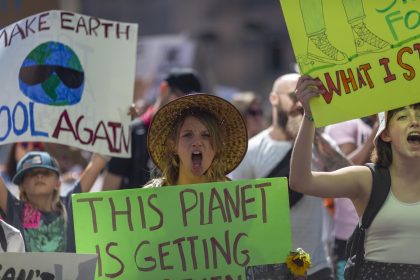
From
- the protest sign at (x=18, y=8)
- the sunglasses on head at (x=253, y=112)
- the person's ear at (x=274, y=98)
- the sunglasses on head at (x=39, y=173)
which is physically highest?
the protest sign at (x=18, y=8)

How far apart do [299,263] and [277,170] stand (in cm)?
200

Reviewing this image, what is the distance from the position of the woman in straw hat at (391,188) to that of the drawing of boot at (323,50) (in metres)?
0.12

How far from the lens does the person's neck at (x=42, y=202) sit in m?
7.08

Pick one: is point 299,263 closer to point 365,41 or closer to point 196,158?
point 196,158

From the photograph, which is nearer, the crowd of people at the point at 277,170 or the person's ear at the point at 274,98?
the crowd of people at the point at 277,170

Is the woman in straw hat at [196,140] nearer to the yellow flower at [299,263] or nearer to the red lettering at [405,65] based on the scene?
the yellow flower at [299,263]

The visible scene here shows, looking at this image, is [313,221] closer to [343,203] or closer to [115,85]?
[343,203]

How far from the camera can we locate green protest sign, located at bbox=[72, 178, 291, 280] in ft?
18.2

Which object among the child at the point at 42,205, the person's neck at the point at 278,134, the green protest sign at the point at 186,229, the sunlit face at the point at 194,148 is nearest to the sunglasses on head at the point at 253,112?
the person's neck at the point at 278,134

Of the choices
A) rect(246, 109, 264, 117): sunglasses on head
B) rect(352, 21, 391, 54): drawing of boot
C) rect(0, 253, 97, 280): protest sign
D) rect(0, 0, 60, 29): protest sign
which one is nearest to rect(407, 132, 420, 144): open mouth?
rect(352, 21, 391, 54): drawing of boot

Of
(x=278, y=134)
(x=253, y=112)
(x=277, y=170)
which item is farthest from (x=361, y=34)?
(x=253, y=112)

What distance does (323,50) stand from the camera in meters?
5.45

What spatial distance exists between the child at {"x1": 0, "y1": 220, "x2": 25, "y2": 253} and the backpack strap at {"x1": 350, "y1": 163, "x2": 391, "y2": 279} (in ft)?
4.88

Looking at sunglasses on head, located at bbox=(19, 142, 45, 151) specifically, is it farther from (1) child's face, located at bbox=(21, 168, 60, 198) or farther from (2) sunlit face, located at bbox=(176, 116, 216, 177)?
(2) sunlit face, located at bbox=(176, 116, 216, 177)
